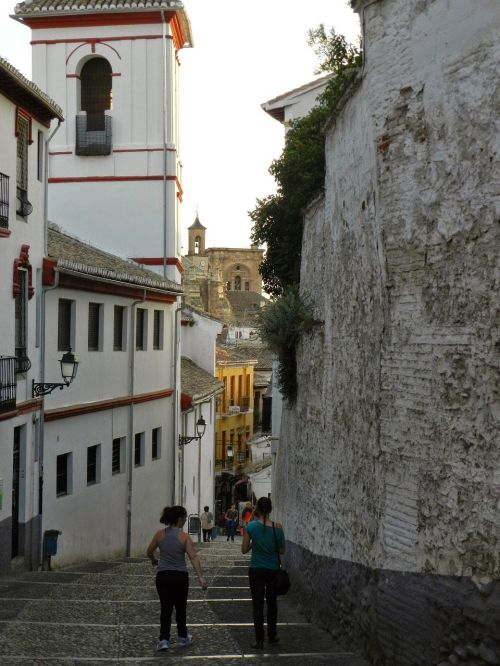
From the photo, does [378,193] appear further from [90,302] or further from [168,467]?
[168,467]

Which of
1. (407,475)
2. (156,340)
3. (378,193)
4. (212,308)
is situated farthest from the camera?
(212,308)

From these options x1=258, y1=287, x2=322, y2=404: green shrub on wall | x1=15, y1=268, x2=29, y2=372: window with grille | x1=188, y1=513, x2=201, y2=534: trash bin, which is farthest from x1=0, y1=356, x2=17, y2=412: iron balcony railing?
x1=188, y1=513, x2=201, y2=534: trash bin

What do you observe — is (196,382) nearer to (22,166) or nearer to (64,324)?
(64,324)

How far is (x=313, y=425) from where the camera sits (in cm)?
1288

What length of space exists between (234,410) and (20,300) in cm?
5255

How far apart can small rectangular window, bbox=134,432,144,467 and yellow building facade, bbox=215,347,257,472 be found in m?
37.7

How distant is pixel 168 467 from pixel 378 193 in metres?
21.0

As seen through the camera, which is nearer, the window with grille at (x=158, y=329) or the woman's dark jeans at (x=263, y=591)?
the woman's dark jeans at (x=263, y=591)

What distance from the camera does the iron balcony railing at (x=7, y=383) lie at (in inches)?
595

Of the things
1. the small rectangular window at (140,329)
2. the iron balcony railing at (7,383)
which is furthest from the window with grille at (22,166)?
the small rectangular window at (140,329)

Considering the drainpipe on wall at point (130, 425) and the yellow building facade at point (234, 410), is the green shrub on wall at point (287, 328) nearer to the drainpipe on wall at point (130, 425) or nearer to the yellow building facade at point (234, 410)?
the drainpipe on wall at point (130, 425)

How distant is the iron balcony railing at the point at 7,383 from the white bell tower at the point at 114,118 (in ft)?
42.5

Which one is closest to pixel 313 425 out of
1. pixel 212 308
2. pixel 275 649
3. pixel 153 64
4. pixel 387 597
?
pixel 275 649

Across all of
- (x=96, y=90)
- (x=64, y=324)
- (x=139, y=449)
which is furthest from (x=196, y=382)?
(x=64, y=324)
